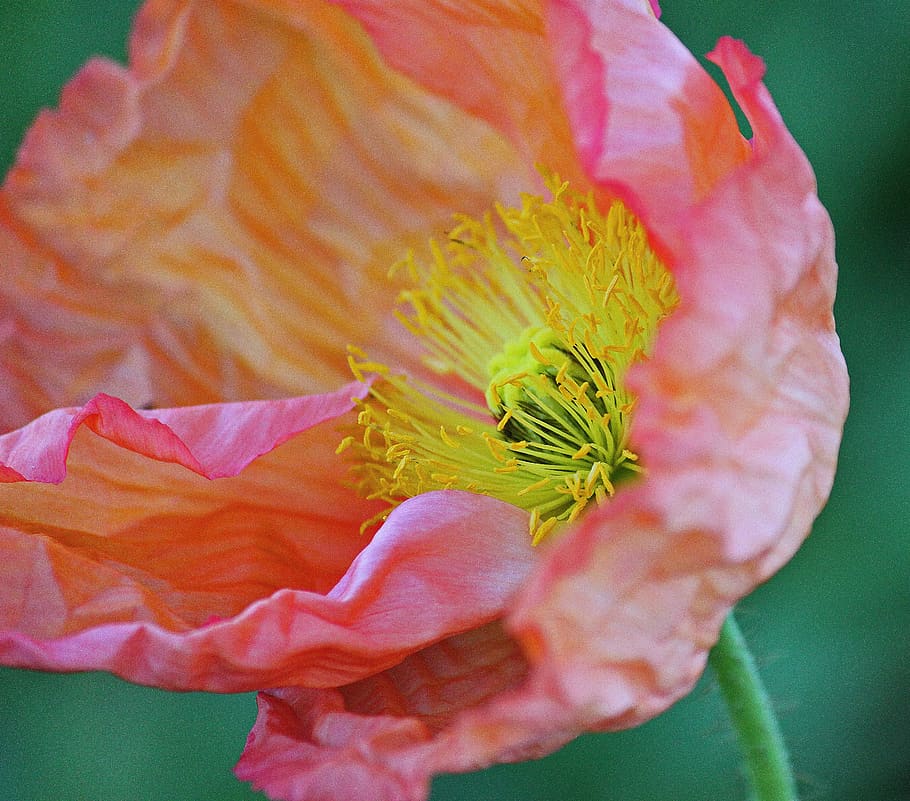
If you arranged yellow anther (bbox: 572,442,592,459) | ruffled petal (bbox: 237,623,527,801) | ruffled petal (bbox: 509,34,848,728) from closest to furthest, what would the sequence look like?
A: ruffled petal (bbox: 509,34,848,728), ruffled petal (bbox: 237,623,527,801), yellow anther (bbox: 572,442,592,459)

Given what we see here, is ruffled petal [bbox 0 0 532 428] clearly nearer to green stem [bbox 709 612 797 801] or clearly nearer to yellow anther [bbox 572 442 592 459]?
yellow anther [bbox 572 442 592 459]

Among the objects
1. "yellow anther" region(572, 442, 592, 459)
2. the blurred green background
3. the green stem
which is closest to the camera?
the green stem

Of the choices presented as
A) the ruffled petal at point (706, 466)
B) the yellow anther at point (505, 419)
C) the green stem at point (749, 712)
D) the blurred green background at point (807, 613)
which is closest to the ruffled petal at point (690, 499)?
the ruffled petal at point (706, 466)

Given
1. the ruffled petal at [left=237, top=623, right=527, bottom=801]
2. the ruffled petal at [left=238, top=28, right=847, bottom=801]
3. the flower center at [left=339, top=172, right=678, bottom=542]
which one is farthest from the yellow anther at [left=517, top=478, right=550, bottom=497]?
the ruffled petal at [left=238, top=28, right=847, bottom=801]

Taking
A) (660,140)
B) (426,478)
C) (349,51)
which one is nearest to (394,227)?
A: (349,51)

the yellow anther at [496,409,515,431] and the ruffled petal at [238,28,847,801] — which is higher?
the ruffled petal at [238,28,847,801]

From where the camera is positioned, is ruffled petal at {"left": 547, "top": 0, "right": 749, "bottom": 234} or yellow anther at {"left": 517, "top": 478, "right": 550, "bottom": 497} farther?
yellow anther at {"left": 517, "top": 478, "right": 550, "bottom": 497}

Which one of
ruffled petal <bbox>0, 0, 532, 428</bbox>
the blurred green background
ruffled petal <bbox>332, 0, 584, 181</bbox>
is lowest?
the blurred green background
